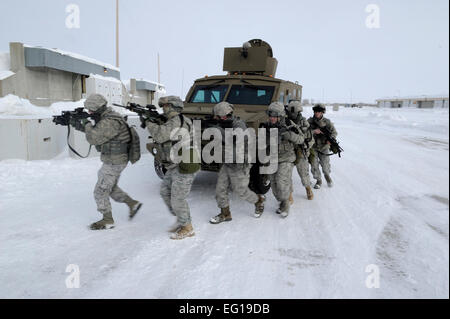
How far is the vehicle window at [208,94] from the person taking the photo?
613 centimetres

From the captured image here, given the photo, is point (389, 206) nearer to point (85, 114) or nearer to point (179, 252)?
point (179, 252)

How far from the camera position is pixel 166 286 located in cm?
263

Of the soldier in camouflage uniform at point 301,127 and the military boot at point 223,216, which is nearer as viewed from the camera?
the military boot at point 223,216

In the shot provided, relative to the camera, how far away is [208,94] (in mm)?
6277

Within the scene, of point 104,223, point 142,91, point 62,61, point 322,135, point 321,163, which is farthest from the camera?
point 142,91

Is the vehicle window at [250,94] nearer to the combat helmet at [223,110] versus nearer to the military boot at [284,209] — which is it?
the combat helmet at [223,110]

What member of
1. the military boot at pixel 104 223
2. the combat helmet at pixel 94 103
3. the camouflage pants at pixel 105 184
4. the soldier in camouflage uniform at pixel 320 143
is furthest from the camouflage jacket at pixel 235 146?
the soldier in camouflage uniform at pixel 320 143

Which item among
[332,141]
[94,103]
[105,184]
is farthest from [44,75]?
[332,141]

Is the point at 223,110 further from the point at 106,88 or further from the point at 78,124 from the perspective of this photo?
the point at 106,88

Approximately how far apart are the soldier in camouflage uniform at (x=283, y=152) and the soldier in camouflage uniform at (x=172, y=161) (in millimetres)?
1363

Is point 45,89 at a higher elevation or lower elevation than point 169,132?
higher

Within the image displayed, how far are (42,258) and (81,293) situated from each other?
0.86 m

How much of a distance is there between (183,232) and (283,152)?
72.3 inches

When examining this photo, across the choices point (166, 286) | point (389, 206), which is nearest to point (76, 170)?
point (166, 286)
